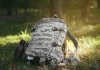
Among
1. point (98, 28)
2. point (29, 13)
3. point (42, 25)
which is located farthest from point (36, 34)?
point (29, 13)

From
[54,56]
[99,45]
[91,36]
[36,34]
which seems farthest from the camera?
[91,36]

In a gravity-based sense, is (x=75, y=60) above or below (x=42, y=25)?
below

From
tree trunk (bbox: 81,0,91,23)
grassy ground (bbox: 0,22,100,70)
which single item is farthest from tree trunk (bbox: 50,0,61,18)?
tree trunk (bbox: 81,0,91,23)

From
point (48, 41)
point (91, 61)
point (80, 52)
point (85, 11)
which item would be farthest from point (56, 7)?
point (85, 11)

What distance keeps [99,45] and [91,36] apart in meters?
1.95

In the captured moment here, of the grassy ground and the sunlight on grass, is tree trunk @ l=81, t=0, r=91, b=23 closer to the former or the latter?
the grassy ground

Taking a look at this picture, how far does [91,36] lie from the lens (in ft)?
47.3

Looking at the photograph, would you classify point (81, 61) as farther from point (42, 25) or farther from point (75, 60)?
point (42, 25)

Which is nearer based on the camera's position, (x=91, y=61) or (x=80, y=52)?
(x=91, y=61)

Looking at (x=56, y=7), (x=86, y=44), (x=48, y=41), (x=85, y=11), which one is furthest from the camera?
(x=85, y=11)

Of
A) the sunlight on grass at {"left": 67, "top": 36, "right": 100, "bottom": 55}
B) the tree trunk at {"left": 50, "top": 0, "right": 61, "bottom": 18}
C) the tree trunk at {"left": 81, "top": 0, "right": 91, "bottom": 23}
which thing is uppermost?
the tree trunk at {"left": 81, "top": 0, "right": 91, "bottom": 23}

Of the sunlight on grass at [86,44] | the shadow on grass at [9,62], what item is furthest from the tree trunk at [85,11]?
the shadow on grass at [9,62]

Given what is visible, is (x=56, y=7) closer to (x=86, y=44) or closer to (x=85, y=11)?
(x=86, y=44)

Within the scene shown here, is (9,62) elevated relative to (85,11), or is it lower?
lower
